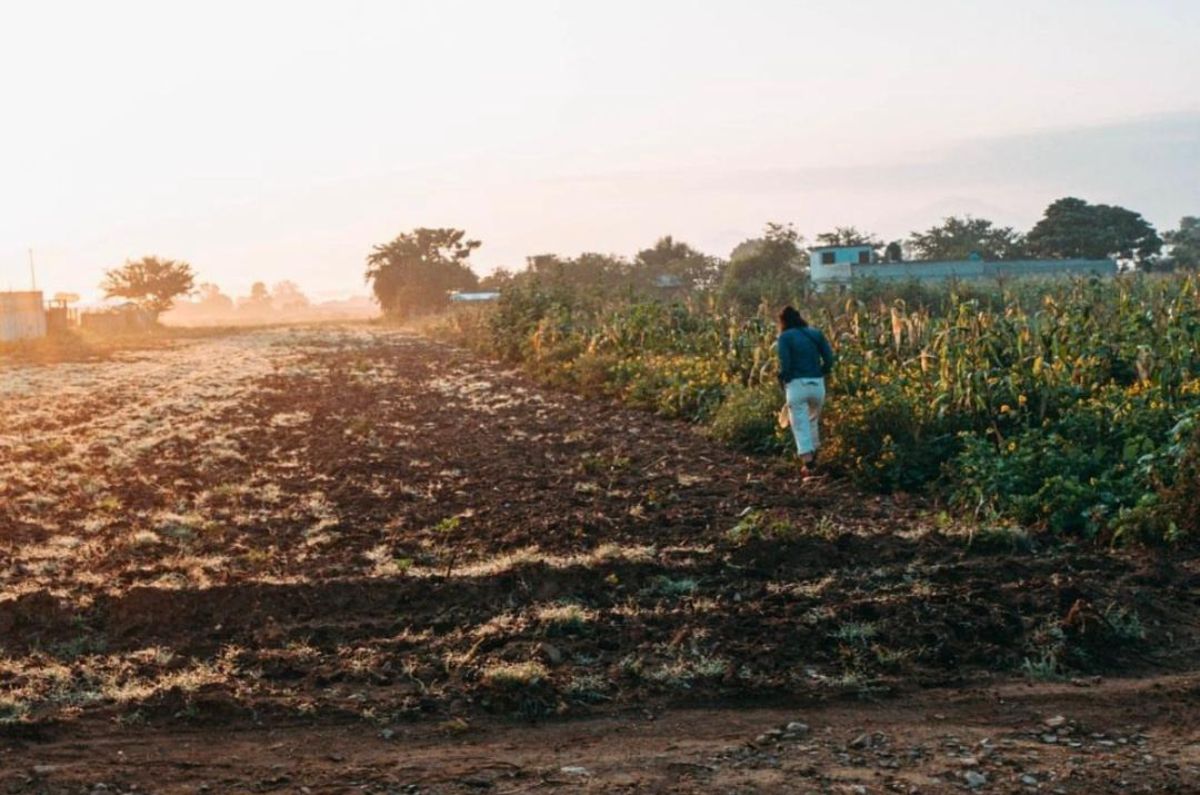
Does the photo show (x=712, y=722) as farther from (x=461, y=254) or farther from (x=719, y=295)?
(x=461, y=254)

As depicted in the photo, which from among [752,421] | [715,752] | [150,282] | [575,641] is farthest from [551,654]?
[150,282]

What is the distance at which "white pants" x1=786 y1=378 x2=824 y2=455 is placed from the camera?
1195cm

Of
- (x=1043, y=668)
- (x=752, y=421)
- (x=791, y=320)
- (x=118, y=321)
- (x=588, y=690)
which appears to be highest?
(x=118, y=321)

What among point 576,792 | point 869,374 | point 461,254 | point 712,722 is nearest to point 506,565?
point 712,722

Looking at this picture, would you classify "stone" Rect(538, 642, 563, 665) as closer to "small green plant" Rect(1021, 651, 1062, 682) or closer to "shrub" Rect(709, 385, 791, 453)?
"small green plant" Rect(1021, 651, 1062, 682)

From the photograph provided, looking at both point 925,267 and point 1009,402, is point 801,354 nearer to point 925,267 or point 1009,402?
point 1009,402

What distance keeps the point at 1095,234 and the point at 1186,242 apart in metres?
5.87

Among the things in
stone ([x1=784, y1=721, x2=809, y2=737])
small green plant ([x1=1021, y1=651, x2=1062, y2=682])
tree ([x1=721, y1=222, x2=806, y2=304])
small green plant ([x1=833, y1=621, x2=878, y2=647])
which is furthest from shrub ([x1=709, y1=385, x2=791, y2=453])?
tree ([x1=721, y1=222, x2=806, y2=304])

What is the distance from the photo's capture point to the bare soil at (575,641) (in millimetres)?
5117

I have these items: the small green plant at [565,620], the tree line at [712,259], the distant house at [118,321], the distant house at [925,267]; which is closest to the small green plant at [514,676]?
the small green plant at [565,620]

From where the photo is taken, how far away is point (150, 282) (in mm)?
88500

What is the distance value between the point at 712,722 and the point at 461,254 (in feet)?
300

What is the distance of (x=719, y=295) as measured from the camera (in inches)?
1001

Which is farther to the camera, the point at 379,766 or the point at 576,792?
the point at 379,766
